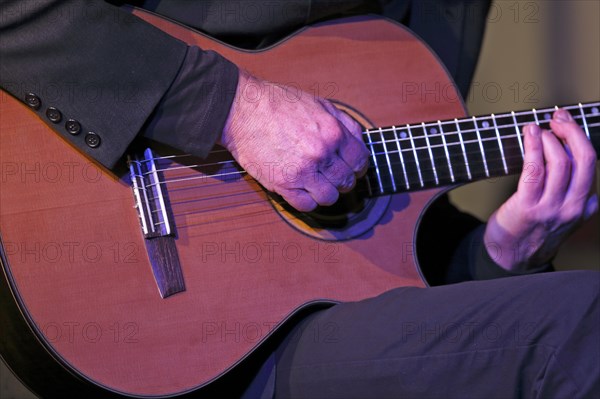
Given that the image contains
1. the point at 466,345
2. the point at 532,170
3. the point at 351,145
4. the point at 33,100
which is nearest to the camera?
the point at 466,345

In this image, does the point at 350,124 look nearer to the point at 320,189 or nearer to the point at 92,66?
the point at 320,189

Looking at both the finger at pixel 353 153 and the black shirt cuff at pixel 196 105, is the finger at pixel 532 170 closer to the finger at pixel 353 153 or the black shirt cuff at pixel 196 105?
the finger at pixel 353 153

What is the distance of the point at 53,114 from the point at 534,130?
2.72 ft

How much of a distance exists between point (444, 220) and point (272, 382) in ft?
1.89

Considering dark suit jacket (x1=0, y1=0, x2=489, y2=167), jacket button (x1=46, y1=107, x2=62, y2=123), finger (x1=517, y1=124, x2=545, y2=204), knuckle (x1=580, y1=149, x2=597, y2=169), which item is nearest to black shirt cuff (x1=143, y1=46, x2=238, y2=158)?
dark suit jacket (x1=0, y1=0, x2=489, y2=167)

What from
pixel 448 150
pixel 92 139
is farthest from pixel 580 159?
pixel 92 139

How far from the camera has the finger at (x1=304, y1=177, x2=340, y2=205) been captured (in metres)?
1.06

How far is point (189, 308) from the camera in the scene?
40.0 inches

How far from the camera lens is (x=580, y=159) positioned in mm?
1222

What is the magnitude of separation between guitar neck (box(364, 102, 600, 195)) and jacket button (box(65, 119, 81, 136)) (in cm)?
48

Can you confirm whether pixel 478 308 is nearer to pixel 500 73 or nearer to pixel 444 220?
pixel 444 220

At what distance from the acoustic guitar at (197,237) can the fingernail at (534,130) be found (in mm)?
65

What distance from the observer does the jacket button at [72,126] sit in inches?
38.6

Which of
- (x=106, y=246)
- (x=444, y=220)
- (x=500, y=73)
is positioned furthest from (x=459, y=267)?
(x=500, y=73)
